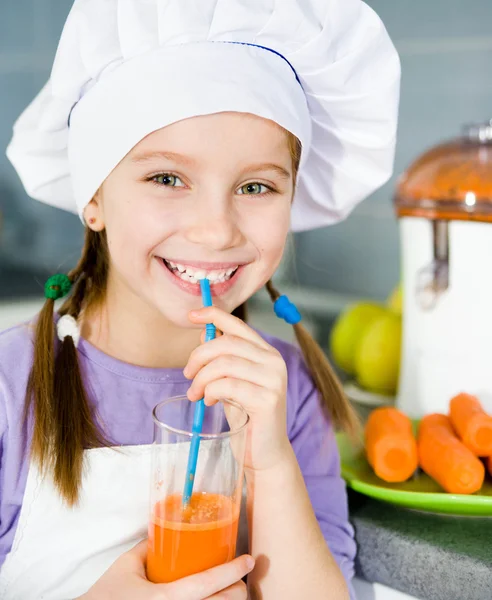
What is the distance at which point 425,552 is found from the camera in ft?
2.88

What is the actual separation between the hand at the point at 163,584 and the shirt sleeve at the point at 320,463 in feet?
0.57

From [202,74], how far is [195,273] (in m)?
0.21

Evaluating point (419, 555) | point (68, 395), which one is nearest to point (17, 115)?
point (68, 395)

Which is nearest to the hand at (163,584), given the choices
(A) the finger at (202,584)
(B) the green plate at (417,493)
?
(A) the finger at (202,584)

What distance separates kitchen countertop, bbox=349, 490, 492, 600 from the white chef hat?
430mm

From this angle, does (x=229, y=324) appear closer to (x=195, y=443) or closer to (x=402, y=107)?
(x=195, y=443)

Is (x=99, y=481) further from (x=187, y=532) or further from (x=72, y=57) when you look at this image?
(x=72, y=57)

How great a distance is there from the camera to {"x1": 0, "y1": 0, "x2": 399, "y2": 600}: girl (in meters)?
0.82

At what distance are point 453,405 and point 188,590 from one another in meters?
0.46

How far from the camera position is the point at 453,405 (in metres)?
1.04

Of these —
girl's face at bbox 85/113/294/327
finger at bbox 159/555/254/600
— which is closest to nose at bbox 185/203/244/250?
girl's face at bbox 85/113/294/327

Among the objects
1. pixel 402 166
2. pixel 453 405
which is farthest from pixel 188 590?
pixel 402 166

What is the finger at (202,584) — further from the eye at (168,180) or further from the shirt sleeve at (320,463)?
the eye at (168,180)

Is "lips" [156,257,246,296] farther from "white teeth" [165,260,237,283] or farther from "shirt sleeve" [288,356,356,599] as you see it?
"shirt sleeve" [288,356,356,599]
